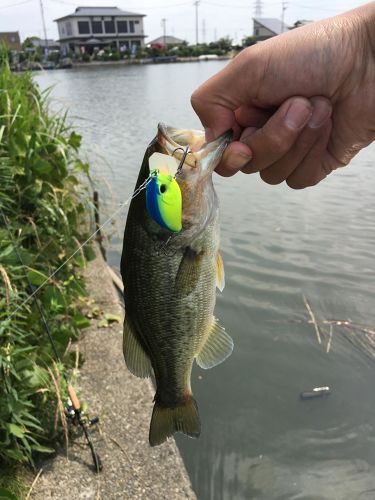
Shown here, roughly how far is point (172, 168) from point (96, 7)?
115393 millimetres

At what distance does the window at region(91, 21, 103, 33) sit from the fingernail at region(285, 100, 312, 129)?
109200 millimetres

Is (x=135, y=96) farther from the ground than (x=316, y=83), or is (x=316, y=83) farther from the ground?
(x=316, y=83)

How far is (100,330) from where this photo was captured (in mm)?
4203

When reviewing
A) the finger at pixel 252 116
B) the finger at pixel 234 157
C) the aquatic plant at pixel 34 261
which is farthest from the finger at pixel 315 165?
the aquatic plant at pixel 34 261

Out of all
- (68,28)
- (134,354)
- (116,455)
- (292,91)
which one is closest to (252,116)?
(292,91)

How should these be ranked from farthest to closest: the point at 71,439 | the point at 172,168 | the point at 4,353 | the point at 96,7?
the point at 96,7, the point at 71,439, the point at 4,353, the point at 172,168

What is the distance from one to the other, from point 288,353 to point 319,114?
12.5 feet

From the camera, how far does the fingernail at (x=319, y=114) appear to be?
177cm

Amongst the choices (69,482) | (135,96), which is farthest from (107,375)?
(135,96)

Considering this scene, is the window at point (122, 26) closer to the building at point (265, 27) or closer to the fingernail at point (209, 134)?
the building at point (265, 27)

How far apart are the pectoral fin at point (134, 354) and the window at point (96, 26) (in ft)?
359

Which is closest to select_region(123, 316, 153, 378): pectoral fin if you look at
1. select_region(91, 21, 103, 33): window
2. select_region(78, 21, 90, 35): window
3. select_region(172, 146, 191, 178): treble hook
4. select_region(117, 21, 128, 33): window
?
select_region(172, 146, 191, 178): treble hook

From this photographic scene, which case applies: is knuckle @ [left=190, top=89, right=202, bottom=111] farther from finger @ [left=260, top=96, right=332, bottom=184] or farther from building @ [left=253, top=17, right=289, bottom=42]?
building @ [left=253, top=17, right=289, bottom=42]

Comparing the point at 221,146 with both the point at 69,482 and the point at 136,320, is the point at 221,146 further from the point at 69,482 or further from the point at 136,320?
the point at 69,482
